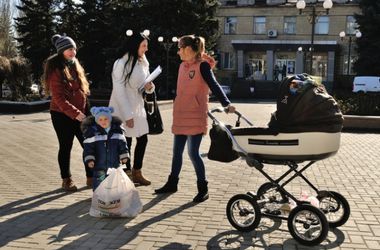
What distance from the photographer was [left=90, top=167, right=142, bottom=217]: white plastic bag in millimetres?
5004

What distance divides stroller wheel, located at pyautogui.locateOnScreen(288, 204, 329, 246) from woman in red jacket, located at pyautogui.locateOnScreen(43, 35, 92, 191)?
2793 millimetres

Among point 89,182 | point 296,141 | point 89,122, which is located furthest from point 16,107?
point 296,141

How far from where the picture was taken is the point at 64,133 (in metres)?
6.13

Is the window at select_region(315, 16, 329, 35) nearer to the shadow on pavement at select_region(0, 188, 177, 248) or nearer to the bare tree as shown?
the bare tree

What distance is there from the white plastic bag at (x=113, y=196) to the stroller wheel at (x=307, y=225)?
1713mm

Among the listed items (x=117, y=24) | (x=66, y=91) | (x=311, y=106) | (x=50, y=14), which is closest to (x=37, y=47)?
(x=50, y=14)

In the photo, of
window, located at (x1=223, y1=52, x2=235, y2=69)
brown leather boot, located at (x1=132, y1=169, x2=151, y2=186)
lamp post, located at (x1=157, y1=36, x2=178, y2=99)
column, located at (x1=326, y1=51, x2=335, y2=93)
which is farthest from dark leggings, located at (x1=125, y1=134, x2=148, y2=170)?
window, located at (x1=223, y1=52, x2=235, y2=69)

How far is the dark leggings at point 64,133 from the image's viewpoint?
6102 mm

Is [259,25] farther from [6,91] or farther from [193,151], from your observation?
[193,151]

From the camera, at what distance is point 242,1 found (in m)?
51.6

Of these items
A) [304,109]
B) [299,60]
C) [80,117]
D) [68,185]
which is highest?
[299,60]

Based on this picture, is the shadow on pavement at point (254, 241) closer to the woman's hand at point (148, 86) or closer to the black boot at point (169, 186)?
the black boot at point (169, 186)

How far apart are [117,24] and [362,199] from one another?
29.6m

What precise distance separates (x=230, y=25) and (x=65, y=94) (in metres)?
46.7
